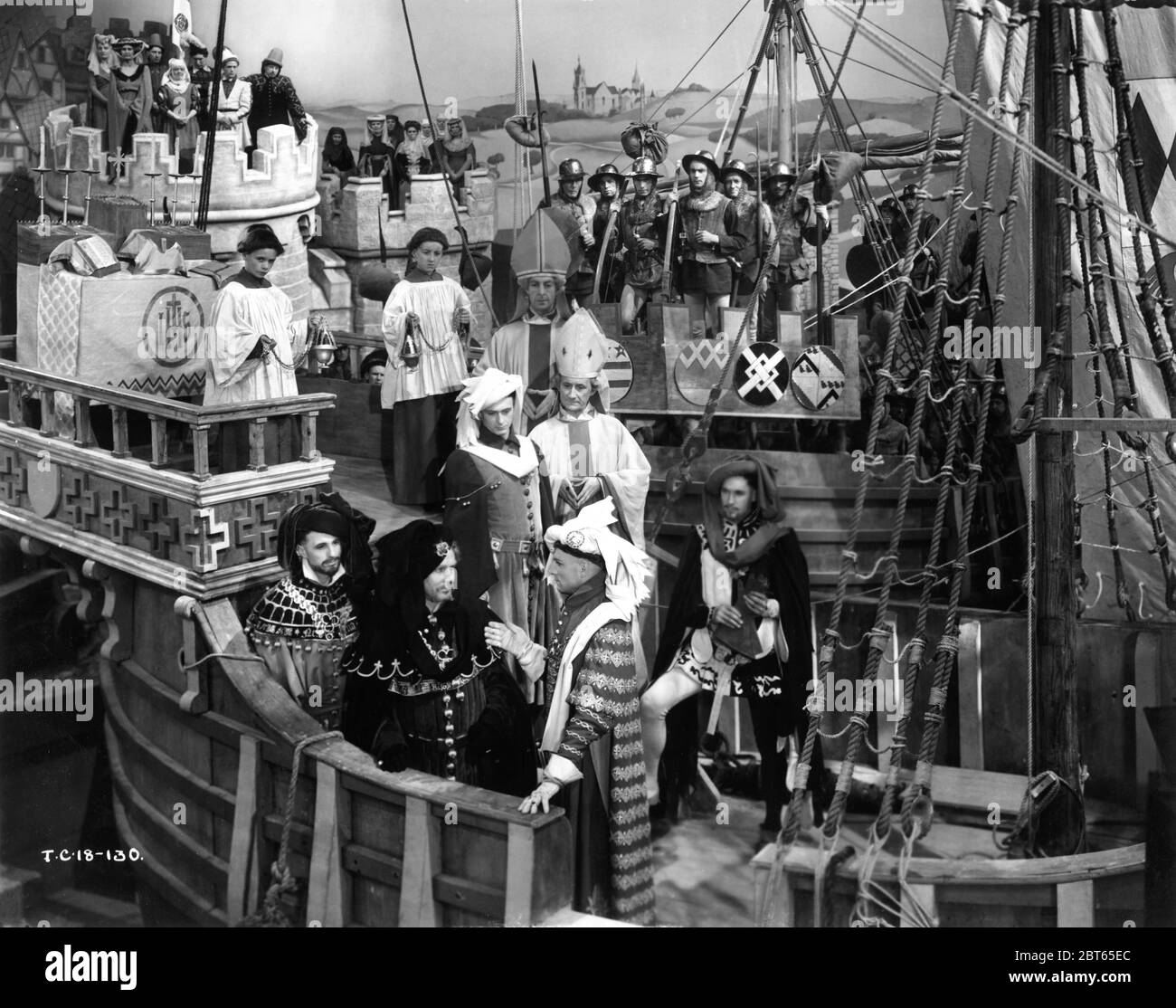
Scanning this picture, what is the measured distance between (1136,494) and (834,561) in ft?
3.69

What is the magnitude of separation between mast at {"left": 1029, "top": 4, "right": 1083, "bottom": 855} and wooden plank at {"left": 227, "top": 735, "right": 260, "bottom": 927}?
262 cm

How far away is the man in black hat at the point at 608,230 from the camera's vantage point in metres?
7.07

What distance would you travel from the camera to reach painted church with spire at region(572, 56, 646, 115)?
270 inches

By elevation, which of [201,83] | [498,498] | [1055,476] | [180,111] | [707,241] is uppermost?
[201,83]

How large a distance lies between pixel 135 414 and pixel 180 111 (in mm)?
1164

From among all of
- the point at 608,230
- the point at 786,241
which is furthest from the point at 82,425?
the point at 786,241

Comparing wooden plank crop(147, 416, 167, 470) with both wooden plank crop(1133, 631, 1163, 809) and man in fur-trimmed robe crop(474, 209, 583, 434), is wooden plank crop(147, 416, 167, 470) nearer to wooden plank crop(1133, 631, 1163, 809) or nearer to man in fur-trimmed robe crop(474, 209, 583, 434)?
man in fur-trimmed robe crop(474, 209, 583, 434)

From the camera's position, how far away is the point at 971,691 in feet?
21.7

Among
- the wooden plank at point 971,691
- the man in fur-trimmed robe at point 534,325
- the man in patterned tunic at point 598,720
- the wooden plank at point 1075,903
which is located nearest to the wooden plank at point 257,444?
the man in fur-trimmed robe at point 534,325

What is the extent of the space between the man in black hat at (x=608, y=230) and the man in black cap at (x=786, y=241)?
1.87 feet

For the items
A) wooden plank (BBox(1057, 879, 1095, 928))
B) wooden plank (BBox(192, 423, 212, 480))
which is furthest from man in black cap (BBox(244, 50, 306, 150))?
wooden plank (BBox(1057, 879, 1095, 928))

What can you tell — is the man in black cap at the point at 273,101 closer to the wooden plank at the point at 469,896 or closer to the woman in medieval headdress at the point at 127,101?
the woman in medieval headdress at the point at 127,101

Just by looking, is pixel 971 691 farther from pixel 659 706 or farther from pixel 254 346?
pixel 254 346
